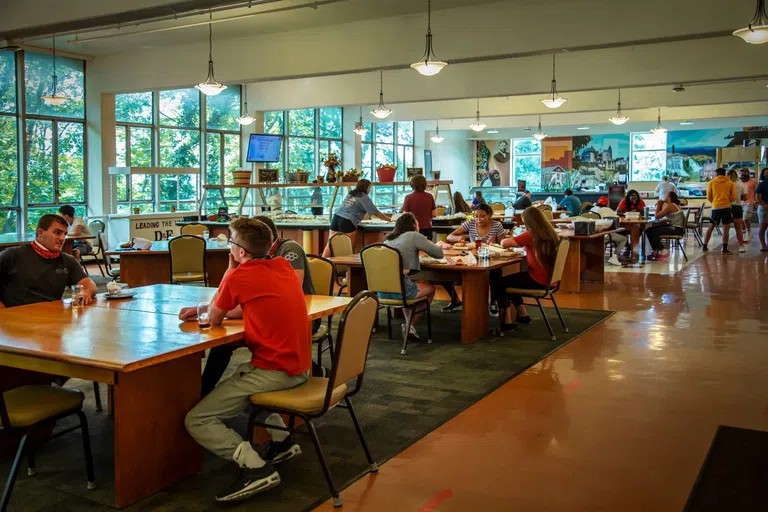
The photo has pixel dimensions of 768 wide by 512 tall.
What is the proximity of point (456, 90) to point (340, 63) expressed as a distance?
3106 millimetres

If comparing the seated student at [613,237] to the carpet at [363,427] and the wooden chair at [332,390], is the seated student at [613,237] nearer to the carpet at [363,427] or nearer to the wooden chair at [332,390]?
the carpet at [363,427]

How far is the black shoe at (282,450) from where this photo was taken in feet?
11.5

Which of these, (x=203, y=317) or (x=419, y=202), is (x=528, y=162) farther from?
(x=203, y=317)

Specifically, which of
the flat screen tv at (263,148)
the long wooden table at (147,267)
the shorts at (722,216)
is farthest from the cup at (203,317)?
the shorts at (722,216)

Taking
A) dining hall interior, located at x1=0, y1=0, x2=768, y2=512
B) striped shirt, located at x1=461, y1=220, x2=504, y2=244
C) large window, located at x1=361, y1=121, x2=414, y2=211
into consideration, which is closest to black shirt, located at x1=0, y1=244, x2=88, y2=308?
dining hall interior, located at x1=0, y1=0, x2=768, y2=512

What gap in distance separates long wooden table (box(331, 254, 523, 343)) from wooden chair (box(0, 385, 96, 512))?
3.34 m

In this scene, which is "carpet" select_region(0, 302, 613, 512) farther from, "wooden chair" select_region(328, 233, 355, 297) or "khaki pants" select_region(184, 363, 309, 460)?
"wooden chair" select_region(328, 233, 355, 297)

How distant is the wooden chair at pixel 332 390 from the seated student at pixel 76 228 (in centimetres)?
625

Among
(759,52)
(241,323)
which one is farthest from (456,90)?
(241,323)

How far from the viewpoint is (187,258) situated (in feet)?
23.8

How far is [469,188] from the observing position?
25.2 metres

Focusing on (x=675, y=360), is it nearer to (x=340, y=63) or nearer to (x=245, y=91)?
(x=340, y=63)

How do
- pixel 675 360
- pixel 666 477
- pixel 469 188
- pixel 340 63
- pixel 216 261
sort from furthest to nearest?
1. pixel 469 188
2. pixel 340 63
3. pixel 216 261
4. pixel 675 360
5. pixel 666 477

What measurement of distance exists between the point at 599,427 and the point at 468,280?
2.29 m
